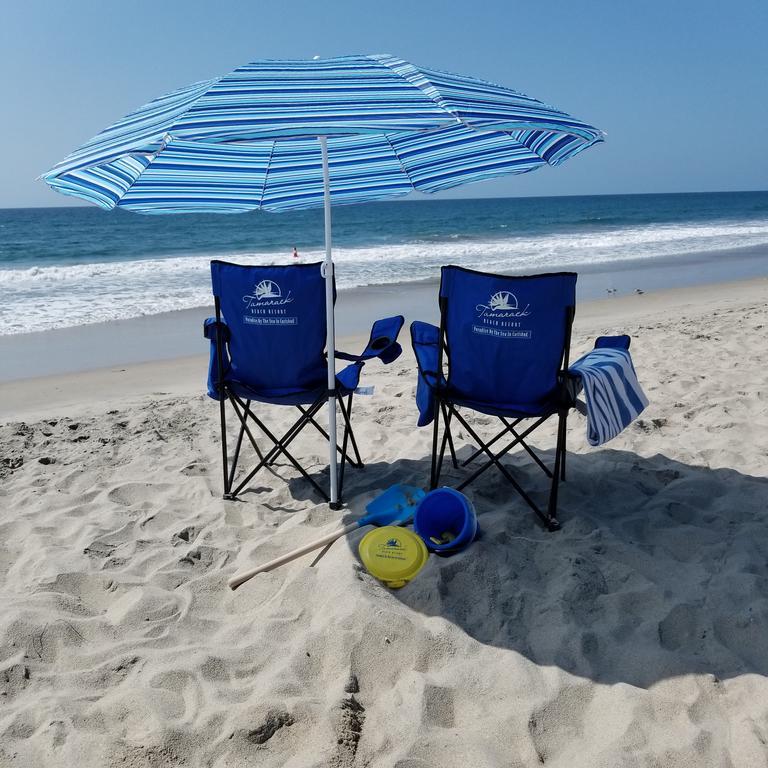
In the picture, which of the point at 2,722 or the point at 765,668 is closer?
the point at 2,722

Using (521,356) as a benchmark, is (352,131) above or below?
above

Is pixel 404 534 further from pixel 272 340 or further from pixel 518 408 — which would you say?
pixel 272 340

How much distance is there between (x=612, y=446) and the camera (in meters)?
3.91

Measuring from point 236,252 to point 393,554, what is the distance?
71.3 ft

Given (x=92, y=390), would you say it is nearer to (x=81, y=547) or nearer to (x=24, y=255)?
(x=81, y=547)

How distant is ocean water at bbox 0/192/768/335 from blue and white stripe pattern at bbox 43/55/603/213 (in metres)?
5.95

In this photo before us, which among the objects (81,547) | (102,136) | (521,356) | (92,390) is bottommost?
(92,390)

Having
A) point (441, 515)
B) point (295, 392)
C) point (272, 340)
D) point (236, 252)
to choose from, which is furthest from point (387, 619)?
point (236, 252)

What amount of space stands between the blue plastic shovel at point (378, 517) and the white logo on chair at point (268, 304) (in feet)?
2.93

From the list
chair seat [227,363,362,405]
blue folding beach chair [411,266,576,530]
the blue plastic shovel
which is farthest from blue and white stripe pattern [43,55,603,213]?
the blue plastic shovel

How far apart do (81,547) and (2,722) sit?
1040mm

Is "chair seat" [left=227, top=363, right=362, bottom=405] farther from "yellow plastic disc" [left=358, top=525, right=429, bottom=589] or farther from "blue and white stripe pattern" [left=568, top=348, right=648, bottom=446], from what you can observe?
"blue and white stripe pattern" [left=568, top=348, right=648, bottom=446]

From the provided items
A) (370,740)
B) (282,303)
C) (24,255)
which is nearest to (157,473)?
(282,303)

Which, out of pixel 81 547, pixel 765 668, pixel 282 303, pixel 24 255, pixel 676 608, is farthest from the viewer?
pixel 24 255
